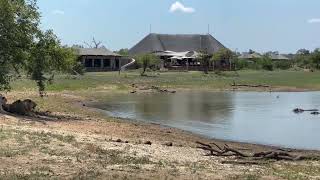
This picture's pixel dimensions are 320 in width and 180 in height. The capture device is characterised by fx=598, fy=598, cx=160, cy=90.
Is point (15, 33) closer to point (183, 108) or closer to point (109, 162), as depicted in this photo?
point (109, 162)

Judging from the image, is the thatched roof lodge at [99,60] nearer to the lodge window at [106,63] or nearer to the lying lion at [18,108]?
the lodge window at [106,63]

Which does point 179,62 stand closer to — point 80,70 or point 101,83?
point 80,70

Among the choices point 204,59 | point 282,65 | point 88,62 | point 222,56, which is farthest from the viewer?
point 282,65

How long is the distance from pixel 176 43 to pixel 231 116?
9681cm

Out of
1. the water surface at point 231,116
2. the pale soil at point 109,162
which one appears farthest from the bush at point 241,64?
the pale soil at point 109,162

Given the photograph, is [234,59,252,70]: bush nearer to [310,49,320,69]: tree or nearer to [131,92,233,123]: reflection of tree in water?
[310,49,320,69]: tree

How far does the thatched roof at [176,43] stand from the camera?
133 metres

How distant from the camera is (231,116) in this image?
4100 centimetres

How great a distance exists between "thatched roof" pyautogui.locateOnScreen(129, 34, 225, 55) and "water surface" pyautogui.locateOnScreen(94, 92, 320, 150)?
72905 millimetres

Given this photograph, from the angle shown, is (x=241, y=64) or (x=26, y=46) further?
(x=241, y=64)

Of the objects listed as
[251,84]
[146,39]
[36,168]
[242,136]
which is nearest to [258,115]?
[242,136]

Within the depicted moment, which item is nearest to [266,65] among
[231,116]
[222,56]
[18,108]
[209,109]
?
[222,56]

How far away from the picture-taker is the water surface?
1196 inches

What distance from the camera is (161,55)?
125 m
